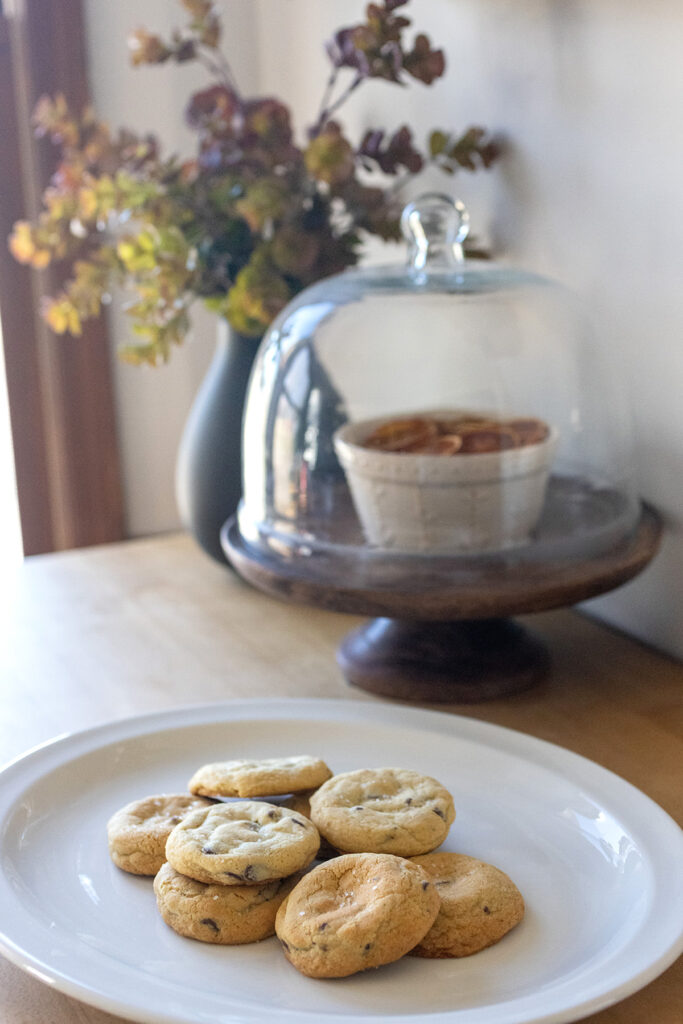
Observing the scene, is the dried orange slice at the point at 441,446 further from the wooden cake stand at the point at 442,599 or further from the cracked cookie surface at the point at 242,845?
the cracked cookie surface at the point at 242,845

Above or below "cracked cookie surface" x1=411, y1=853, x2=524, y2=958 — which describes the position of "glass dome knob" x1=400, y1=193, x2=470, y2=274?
above

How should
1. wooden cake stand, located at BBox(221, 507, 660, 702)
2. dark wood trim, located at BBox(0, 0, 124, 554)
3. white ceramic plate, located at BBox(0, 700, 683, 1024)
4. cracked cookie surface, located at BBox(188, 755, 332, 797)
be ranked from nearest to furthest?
white ceramic plate, located at BBox(0, 700, 683, 1024), cracked cookie surface, located at BBox(188, 755, 332, 797), wooden cake stand, located at BBox(221, 507, 660, 702), dark wood trim, located at BBox(0, 0, 124, 554)

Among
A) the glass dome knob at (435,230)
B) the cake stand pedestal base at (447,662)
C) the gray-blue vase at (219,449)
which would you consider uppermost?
the glass dome knob at (435,230)

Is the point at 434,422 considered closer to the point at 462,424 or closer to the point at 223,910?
the point at 462,424

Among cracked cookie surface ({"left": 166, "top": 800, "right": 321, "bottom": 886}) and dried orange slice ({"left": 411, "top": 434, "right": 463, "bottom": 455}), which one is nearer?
cracked cookie surface ({"left": 166, "top": 800, "right": 321, "bottom": 886})

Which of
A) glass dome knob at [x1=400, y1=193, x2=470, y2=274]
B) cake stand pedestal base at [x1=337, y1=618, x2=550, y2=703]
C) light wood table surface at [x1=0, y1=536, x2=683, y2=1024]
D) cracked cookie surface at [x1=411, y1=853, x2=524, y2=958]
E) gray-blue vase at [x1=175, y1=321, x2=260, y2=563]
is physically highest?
glass dome knob at [x1=400, y1=193, x2=470, y2=274]

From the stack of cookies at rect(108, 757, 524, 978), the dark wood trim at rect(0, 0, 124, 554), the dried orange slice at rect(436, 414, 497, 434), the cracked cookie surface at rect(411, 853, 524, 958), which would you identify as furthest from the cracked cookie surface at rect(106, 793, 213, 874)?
the dark wood trim at rect(0, 0, 124, 554)

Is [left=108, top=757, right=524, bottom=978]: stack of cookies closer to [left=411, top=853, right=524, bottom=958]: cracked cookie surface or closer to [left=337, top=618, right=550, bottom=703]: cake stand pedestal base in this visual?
[left=411, top=853, right=524, bottom=958]: cracked cookie surface

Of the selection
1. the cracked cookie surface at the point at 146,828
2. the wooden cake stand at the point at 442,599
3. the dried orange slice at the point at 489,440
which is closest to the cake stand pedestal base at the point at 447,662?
the wooden cake stand at the point at 442,599

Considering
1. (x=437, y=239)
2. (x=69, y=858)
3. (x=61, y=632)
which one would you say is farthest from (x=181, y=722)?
(x=437, y=239)
